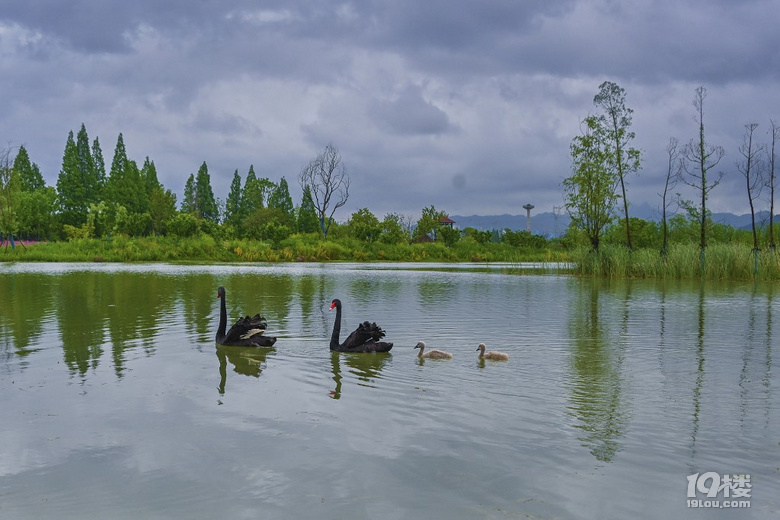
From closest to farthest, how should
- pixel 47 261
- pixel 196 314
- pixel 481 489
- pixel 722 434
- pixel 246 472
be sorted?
1. pixel 481 489
2. pixel 246 472
3. pixel 722 434
4. pixel 196 314
5. pixel 47 261

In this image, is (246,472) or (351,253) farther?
(351,253)

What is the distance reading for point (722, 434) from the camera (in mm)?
6652

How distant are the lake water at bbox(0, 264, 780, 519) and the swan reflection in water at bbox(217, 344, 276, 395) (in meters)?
0.07

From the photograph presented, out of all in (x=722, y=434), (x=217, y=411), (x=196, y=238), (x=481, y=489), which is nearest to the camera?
(x=481, y=489)

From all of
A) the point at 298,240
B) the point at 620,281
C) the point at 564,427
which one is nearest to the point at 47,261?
the point at 298,240

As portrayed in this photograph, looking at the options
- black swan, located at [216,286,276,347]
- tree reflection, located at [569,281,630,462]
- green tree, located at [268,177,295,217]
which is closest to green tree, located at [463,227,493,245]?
green tree, located at [268,177,295,217]

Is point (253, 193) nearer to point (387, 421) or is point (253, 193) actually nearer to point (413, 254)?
point (413, 254)

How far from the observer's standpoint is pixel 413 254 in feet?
212

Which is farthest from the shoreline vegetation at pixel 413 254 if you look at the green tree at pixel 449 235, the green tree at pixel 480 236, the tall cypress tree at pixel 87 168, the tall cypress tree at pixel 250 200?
the tall cypress tree at pixel 250 200

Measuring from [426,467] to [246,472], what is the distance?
1.47 metres

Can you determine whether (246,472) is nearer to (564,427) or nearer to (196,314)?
(564,427)

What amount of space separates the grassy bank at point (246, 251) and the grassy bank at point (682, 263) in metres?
14.8

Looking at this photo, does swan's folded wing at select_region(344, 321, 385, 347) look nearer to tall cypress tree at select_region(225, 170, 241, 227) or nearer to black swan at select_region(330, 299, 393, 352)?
black swan at select_region(330, 299, 393, 352)

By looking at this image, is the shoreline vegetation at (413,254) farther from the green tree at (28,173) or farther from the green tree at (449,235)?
the green tree at (28,173)
